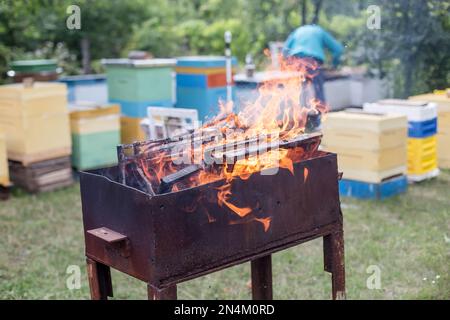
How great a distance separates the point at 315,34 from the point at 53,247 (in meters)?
3.56

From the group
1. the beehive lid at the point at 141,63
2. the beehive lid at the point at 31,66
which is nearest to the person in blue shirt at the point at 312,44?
the beehive lid at the point at 141,63

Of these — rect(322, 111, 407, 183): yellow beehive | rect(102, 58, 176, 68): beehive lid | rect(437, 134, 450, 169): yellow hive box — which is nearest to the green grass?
rect(322, 111, 407, 183): yellow beehive

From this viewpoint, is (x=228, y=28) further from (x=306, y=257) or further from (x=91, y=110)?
(x=306, y=257)

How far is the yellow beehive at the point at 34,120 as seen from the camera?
5.80m

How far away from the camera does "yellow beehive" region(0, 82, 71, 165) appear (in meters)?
5.80

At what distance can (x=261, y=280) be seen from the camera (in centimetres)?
318

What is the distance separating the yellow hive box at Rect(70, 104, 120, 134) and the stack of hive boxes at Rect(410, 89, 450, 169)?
3.03m

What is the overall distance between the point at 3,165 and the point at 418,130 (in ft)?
12.4

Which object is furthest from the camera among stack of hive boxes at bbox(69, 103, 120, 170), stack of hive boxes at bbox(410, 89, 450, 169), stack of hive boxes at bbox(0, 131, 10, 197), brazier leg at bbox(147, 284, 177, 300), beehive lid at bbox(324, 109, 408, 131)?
stack of hive boxes at bbox(69, 103, 120, 170)

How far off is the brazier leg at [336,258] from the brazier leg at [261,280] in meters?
0.38

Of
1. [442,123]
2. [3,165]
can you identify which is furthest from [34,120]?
[442,123]

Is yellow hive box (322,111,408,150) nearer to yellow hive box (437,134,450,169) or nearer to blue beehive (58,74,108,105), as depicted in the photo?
yellow hive box (437,134,450,169)

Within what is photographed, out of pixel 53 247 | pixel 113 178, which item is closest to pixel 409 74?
pixel 53 247

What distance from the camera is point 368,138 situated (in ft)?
17.8
